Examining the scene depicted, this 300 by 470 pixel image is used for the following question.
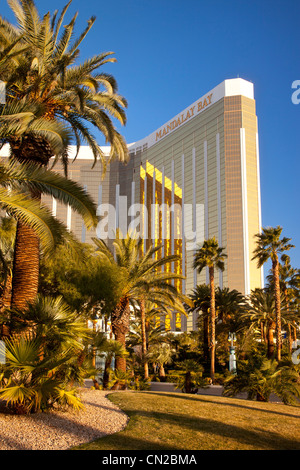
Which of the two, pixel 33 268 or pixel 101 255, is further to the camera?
pixel 101 255

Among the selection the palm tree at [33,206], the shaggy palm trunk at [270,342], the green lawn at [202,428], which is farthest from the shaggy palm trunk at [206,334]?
the palm tree at [33,206]

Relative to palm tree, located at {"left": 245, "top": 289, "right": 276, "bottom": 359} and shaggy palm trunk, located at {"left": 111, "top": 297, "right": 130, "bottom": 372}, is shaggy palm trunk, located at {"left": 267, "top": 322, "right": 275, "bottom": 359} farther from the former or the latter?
shaggy palm trunk, located at {"left": 111, "top": 297, "right": 130, "bottom": 372}

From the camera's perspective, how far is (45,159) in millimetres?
12461

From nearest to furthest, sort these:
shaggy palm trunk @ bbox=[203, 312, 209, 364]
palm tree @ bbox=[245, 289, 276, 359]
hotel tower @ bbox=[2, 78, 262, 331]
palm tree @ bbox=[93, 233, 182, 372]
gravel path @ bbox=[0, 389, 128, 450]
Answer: gravel path @ bbox=[0, 389, 128, 450], palm tree @ bbox=[93, 233, 182, 372], palm tree @ bbox=[245, 289, 276, 359], shaggy palm trunk @ bbox=[203, 312, 209, 364], hotel tower @ bbox=[2, 78, 262, 331]

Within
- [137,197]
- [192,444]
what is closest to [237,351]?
[192,444]

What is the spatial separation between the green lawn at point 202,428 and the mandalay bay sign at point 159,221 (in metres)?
110

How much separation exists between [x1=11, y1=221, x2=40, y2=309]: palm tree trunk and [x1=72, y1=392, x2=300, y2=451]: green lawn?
383cm

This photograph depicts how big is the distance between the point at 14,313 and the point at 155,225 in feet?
407

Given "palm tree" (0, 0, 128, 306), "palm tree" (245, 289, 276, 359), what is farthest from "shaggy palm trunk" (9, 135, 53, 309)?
"palm tree" (245, 289, 276, 359)

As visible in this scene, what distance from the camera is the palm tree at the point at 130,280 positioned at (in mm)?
24078

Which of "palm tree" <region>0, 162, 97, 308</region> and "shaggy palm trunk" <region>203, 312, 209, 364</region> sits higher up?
"palm tree" <region>0, 162, 97, 308</region>

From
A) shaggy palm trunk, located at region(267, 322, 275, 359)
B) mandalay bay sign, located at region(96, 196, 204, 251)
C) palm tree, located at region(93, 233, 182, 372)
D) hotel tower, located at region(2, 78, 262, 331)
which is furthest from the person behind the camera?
mandalay bay sign, located at region(96, 196, 204, 251)

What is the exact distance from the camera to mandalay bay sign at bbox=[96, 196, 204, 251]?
124 m
